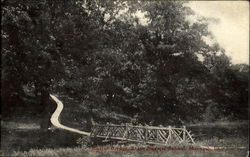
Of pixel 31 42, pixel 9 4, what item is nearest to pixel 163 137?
pixel 31 42

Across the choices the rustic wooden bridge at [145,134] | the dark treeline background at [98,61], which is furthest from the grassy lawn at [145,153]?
the dark treeline background at [98,61]

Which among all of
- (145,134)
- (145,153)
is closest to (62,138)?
(145,134)

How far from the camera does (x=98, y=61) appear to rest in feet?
32.0

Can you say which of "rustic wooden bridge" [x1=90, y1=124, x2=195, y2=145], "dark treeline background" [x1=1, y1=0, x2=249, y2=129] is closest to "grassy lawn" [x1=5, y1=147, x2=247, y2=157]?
"rustic wooden bridge" [x1=90, y1=124, x2=195, y2=145]

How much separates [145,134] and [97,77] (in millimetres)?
2158

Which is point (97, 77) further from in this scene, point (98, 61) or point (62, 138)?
point (62, 138)

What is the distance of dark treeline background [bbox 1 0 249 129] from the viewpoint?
31.2ft

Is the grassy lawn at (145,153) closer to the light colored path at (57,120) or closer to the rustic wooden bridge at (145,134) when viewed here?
the rustic wooden bridge at (145,134)

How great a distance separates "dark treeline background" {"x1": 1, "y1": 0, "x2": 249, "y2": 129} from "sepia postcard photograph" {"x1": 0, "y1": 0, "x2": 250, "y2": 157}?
3 centimetres

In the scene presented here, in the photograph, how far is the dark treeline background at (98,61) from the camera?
9508mm

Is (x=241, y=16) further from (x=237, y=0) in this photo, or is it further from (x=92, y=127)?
(x=92, y=127)

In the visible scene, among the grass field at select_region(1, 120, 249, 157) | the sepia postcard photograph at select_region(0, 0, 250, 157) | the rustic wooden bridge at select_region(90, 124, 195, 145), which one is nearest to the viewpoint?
the rustic wooden bridge at select_region(90, 124, 195, 145)

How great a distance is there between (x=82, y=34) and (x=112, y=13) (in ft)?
3.76

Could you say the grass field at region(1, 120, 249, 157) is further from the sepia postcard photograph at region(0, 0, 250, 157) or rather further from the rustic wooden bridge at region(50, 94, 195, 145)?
the rustic wooden bridge at region(50, 94, 195, 145)
